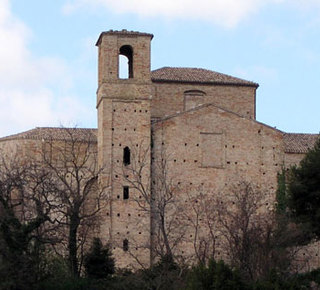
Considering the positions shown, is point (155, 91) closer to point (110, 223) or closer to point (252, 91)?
point (252, 91)

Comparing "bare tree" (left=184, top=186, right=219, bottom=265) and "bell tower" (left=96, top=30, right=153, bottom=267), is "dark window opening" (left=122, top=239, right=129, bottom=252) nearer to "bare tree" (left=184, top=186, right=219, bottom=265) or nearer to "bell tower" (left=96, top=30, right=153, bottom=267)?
"bell tower" (left=96, top=30, right=153, bottom=267)

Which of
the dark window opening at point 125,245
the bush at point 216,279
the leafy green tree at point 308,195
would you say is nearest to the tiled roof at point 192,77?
the dark window opening at point 125,245

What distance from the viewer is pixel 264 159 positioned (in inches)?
1828

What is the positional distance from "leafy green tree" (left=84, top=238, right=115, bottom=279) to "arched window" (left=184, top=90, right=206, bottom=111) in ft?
38.8

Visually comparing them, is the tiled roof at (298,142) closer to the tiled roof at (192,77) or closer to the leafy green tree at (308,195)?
the tiled roof at (192,77)

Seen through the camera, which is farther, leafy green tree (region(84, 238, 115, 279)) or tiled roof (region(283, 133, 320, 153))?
tiled roof (region(283, 133, 320, 153))

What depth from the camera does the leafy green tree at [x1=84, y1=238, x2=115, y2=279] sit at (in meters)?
38.9

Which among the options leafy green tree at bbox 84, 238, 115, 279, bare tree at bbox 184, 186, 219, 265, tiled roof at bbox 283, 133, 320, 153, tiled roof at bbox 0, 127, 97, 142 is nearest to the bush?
leafy green tree at bbox 84, 238, 115, 279

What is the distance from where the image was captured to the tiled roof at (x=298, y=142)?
4720 centimetres

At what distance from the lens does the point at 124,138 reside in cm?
4494

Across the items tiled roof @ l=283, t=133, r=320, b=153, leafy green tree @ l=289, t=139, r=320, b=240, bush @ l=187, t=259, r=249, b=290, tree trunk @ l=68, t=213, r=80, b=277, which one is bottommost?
bush @ l=187, t=259, r=249, b=290

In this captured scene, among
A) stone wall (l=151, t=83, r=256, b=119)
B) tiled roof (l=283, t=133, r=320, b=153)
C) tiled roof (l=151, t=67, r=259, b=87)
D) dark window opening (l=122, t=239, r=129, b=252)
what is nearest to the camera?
dark window opening (l=122, t=239, r=129, b=252)

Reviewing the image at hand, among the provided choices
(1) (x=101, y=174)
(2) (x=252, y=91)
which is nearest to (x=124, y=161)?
(1) (x=101, y=174)

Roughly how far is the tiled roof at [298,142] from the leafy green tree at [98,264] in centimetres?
1157
